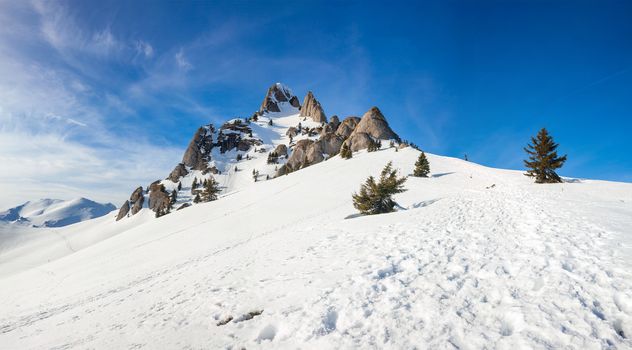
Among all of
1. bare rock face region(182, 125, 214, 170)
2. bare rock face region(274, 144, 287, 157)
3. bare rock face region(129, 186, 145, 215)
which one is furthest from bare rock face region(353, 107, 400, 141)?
bare rock face region(129, 186, 145, 215)

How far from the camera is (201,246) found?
19906 mm

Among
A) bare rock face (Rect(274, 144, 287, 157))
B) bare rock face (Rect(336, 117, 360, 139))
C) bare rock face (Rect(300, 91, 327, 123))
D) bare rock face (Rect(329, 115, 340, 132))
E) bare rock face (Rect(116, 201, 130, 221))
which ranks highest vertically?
bare rock face (Rect(300, 91, 327, 123))

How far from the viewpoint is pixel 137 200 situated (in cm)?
10200

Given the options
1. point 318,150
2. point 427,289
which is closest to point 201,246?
point 427,289

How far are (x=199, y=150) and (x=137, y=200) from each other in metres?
36.9

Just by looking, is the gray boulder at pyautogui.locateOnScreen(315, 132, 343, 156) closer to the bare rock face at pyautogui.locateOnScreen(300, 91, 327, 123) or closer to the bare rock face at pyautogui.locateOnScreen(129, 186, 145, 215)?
the bare rock face at pyautogui.locateOnScreen(129, 186, 145, 215)

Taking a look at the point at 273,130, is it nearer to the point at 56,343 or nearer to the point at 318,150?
the point at 318,150

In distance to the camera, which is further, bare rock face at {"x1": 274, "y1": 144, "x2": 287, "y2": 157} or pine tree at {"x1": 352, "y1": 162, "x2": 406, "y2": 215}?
bare rock face at {"x1": 274, "y1": 144, "x2": 287, "y2": 157}

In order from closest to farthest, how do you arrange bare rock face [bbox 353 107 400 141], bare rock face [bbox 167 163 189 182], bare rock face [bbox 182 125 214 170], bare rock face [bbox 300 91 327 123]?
bare rock face [bbox 353 107 400 141] → bare rock face [bbox 167 163 189 182] → bare rock face [bbox 182 125 214 170] → bare rock face [bbox 300 91 327 123]

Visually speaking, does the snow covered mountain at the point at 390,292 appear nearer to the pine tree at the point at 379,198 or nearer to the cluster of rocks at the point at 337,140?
the pine tree at the point at 379,198

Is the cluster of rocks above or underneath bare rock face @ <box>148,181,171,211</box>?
above

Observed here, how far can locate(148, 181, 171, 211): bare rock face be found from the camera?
90819 millimetres

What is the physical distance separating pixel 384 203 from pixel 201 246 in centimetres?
1326

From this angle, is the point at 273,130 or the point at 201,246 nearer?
the point at 201,246
